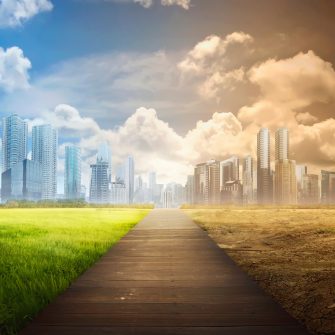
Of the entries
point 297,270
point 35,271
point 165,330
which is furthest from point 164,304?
point 297,270

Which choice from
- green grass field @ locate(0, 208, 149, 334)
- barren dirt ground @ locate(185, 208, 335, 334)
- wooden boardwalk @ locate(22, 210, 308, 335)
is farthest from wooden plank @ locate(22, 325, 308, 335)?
barren dirt ground @ locate(185, 208, 335, 334)

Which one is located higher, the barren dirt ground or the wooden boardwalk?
the wooden boardwalk

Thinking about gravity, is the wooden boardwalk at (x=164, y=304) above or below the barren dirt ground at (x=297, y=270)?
above

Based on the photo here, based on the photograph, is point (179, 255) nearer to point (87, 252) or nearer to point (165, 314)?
point (87, 252)

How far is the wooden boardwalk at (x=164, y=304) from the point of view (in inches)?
178

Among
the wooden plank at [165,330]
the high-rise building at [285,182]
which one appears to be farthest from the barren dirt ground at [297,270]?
the high-rise building at [285,182]

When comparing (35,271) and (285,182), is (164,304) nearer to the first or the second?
(35,271)

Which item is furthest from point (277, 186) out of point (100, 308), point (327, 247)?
point (100, 308)

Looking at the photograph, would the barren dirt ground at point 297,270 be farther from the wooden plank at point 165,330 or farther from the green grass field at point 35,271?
the green grass field at point 35,271

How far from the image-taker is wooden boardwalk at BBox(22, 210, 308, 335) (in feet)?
14.8

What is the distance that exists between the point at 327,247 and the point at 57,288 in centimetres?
1017

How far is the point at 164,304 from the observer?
556cm

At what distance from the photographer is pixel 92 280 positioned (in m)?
7.20

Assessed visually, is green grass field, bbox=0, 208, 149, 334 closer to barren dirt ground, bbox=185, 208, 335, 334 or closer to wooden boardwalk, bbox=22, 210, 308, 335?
wooden boardwalk, bbox=22, 210, 308, 335
